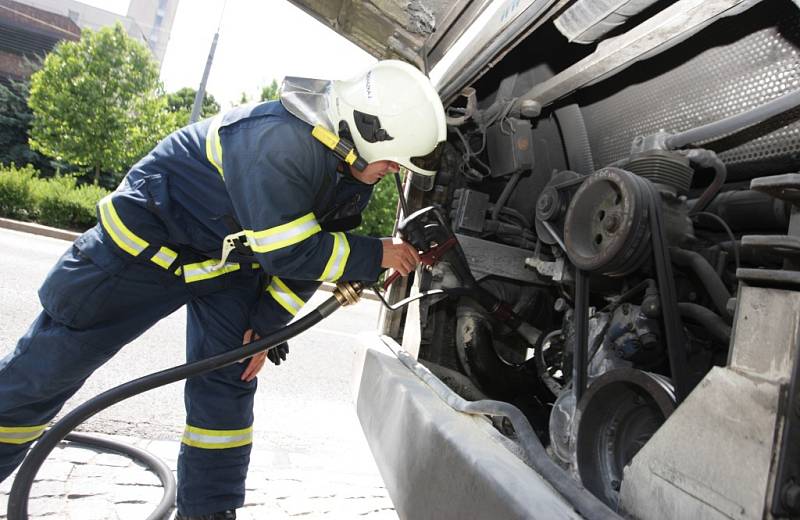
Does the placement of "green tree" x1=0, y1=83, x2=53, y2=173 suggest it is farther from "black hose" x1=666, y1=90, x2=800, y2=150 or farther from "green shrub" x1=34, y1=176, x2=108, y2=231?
"black hose" x1=666, y1=90, x2=800, y2=150

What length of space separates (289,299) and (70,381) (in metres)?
0.90

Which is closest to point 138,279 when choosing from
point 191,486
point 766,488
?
point 191,486

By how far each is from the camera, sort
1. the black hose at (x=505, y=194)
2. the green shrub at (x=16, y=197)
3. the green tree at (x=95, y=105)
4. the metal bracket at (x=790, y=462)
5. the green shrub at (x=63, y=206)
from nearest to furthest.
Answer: the metal bracket at (x=790, y=462)
the black hose at (x=505, y=194)
the green shrub at (x=16, y=197)
the green shrub at (x=63, y=206)
the green tree at (x=95, y=105)

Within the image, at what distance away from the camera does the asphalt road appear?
124 inches

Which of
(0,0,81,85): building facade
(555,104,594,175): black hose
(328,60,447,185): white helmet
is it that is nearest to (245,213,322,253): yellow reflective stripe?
(328,60,447,185): white helmet

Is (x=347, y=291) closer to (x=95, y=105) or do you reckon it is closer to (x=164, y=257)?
(x=164, y=257)

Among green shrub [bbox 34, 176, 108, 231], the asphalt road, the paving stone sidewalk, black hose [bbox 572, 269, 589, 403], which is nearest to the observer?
black hose [bbox 572, 269, 589, 403]

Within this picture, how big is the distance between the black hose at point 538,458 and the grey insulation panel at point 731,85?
102 cm

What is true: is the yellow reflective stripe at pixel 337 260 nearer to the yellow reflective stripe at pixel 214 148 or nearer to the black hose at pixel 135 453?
the yellow reflective stripe at pixel 214 148

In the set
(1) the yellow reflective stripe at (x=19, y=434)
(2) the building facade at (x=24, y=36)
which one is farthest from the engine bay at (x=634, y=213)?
(2) the building facade at (x=24, y=36)

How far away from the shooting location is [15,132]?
22.6m

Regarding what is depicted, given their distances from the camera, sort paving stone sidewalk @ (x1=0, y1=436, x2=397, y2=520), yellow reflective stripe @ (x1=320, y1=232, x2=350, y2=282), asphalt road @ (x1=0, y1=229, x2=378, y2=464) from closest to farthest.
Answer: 1. yellow reflective stripe @ (x1=320, y1=232, x2=350, y2=282)
2. paving stone sidewalk @ (x1=0, y1=436, x2=397, y2=520)
3. asphalt road @ (x1=0, y1=229, x2=378, y2=464)

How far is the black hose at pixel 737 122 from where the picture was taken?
1144mm

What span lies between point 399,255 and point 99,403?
49.4 inches
